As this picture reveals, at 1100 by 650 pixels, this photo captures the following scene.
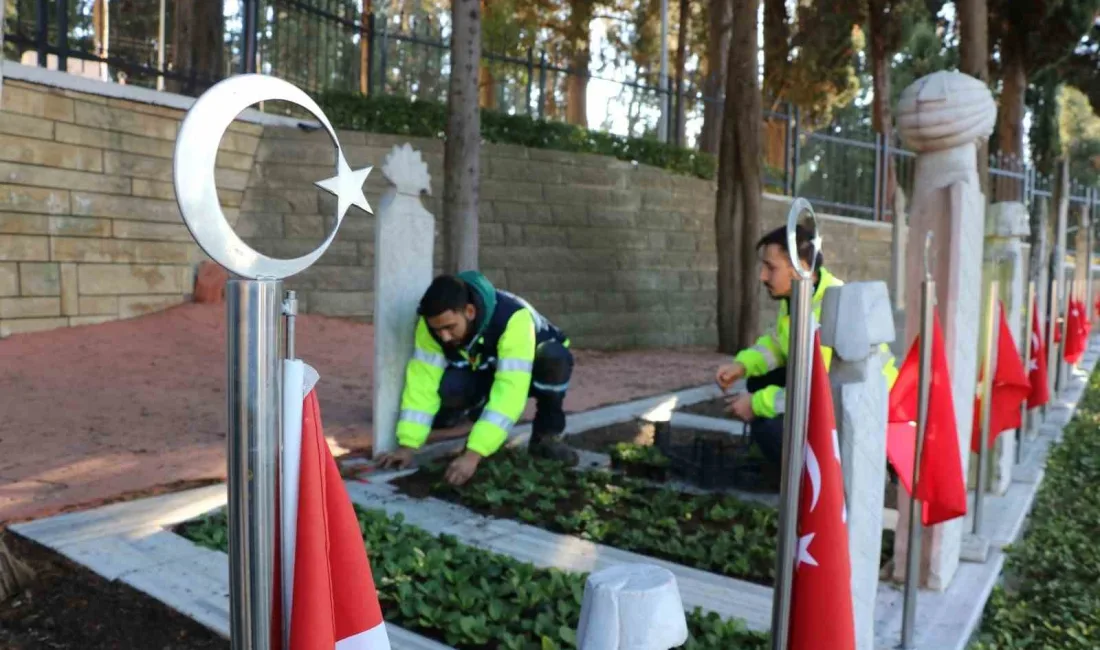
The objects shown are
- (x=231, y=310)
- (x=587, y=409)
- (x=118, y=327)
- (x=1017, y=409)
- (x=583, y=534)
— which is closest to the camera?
(x=231, y=310)

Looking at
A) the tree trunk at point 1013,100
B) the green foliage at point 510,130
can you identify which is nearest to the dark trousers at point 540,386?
the green foliage at point 510,130

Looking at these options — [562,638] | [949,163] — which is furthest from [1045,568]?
[562,638]

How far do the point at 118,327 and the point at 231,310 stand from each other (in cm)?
695

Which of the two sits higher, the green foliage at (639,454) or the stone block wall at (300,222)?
the stone block wall at (300,222)

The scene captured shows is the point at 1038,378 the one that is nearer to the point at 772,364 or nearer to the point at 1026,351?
the point at 1026,351

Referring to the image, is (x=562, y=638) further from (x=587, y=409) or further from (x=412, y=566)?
(x=587, y=409)

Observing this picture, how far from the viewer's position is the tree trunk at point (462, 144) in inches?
293

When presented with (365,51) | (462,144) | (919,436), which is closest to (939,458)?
(919,436)

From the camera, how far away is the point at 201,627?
2.59 metres

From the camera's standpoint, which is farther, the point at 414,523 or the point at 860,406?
the point at 414,523

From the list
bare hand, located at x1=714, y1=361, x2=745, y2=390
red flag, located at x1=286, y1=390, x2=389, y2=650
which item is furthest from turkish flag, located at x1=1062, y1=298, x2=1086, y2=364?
red flag, located at x1=286, y1=390, x2=389, y2=650

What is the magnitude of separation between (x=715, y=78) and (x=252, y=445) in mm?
14613

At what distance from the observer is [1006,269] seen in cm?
521

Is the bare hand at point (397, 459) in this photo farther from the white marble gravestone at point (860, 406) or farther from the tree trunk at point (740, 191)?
the tree trunk at point (740, 191)
